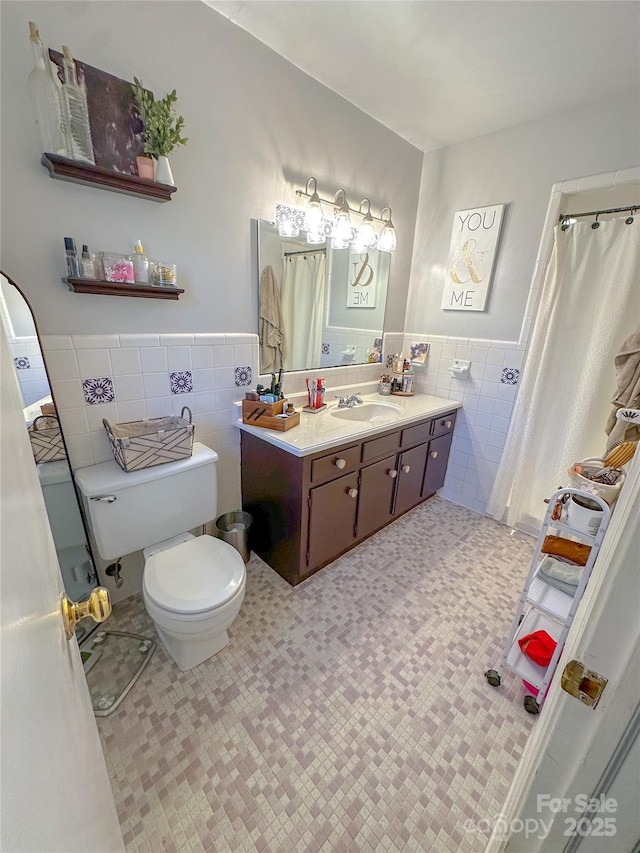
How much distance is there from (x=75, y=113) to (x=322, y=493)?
1.66 meters

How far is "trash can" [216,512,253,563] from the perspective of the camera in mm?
1775

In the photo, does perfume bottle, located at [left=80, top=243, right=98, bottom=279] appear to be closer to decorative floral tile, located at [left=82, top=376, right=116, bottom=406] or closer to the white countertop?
decorative floral tile, located at [left=82, top=376, right=116, bottom=406]

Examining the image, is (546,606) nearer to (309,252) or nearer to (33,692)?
(33,692)

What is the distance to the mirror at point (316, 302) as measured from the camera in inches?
70.9

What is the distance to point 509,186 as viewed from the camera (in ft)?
6.62

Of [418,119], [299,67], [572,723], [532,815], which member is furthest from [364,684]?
[418,119]

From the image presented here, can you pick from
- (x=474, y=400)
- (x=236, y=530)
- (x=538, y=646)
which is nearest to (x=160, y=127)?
(x=236, y=530)

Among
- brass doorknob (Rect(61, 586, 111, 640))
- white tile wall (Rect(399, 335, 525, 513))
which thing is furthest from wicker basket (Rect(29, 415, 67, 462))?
white tile wall (Rect(399, 335, 525, 513))

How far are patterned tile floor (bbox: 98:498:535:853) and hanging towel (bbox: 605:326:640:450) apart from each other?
95 centimetres

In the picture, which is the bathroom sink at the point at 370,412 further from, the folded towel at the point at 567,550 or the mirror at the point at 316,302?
the folded towel at the point at 567,550

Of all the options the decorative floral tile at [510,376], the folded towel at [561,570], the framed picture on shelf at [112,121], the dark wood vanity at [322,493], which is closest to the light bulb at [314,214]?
the framed picture on shelf at [112,121]

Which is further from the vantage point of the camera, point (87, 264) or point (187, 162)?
point (187, 162)

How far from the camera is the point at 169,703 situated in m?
1.23

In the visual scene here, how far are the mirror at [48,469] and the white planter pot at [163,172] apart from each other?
0.65 metres
